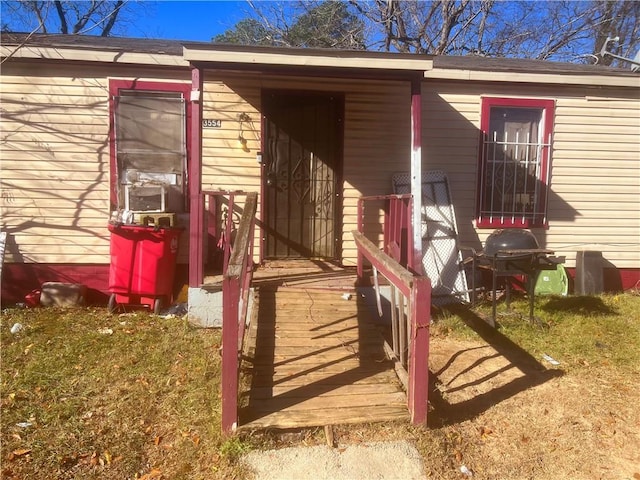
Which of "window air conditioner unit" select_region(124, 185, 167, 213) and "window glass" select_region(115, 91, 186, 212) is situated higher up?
"window glass" select_region(115, 91, 186, 212)

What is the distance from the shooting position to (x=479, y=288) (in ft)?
21.0

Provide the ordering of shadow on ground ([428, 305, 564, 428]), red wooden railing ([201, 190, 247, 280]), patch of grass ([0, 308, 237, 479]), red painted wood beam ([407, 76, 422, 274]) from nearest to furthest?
patch of grass ([0, 308, 237, 479])
shadow on ground ([428, 305, 564, 428])
red painted wood beam ([407, 76, 422, 274])
red wooden railing ([201, 190, 247, 280])

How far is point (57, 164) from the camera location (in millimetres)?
6035

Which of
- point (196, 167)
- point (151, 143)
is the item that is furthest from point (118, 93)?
point (196, 167)

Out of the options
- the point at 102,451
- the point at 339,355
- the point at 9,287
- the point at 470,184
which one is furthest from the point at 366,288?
the point at 9,287

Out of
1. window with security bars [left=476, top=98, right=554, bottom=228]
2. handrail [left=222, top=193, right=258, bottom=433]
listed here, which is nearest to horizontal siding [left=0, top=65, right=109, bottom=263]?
handrail [left=222, top=193, right=258, bottom=433]

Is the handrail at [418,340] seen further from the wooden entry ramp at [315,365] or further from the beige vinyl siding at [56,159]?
the beige vinyl siding at [56,159]

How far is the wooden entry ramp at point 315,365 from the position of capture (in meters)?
3.30

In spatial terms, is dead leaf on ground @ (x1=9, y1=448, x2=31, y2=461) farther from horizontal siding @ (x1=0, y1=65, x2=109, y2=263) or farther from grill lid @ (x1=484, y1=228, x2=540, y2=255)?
grill lid @ (x1=484, y1=228, x2=540, y2=255)

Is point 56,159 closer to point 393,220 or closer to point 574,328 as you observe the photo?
point 393,220

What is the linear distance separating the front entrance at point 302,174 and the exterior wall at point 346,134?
0.45 ft

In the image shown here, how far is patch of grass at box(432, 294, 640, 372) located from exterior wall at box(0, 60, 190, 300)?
445 cm

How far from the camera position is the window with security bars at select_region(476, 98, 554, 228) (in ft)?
21.9

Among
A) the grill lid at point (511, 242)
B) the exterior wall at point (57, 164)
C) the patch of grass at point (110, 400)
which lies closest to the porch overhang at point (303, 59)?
the exterior wall at point (57, 164)
